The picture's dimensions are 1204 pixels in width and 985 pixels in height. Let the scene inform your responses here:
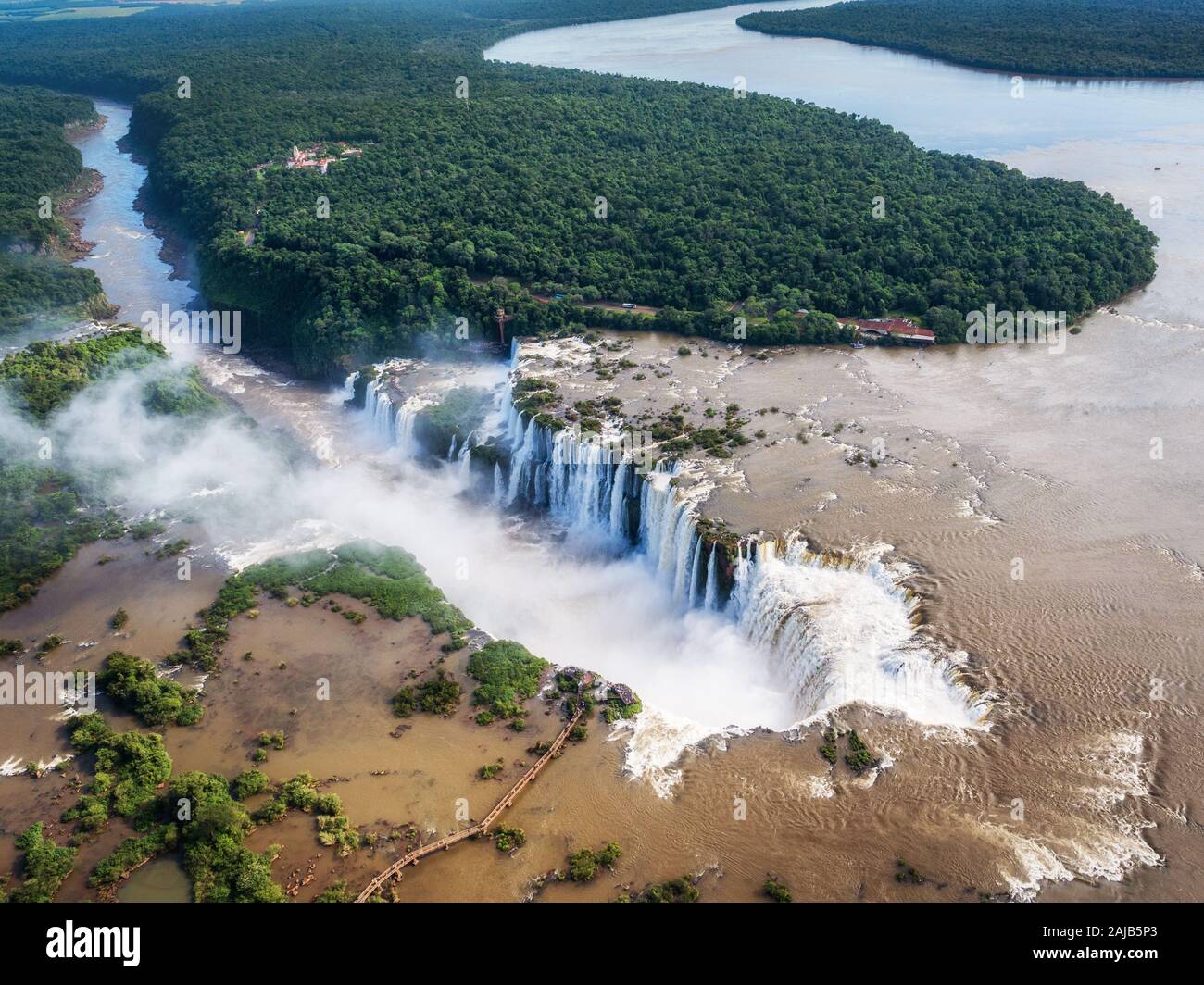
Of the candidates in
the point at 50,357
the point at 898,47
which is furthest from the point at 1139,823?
the point at 898,47

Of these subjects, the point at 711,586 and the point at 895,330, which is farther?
the point at 895,330

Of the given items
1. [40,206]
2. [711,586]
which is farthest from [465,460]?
[40,206]

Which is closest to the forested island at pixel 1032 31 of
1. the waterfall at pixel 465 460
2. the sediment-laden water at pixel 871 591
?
the sediment-laden water at pixel 871 591

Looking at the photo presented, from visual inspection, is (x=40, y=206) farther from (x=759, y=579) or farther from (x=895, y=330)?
(x=759, y=579)

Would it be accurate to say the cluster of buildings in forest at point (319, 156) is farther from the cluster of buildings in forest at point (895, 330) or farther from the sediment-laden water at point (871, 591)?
the cluster of buildings in forest at point (895, 330)

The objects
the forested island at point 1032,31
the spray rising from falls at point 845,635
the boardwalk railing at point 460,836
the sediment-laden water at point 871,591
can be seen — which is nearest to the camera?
the boardwalk railing at point 460,836

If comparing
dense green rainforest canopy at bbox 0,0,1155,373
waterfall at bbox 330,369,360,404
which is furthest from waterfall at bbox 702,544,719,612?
waterfall at bbox 330,369,360,404
